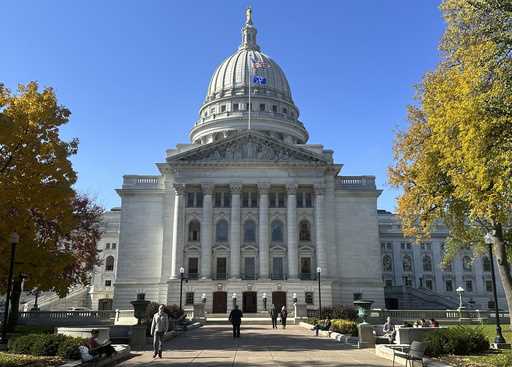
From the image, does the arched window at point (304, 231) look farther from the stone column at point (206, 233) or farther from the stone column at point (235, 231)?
the stone column at point (206, 233)

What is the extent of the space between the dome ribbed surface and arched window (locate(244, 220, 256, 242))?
37113 millimetres

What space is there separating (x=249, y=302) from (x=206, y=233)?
10.3 meters

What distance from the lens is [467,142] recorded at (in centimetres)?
1923

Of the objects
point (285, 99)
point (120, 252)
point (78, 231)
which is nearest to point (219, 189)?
point (120, 252)

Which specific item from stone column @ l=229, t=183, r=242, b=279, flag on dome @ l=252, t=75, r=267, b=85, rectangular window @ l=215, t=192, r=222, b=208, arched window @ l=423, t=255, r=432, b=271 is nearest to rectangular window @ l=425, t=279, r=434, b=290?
arched window @ l=423, t=255, r=432, b=271

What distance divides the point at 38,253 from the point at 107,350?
41.1ft

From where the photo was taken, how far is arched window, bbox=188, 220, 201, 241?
216 feet

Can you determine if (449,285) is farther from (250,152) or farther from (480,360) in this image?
(480,360)

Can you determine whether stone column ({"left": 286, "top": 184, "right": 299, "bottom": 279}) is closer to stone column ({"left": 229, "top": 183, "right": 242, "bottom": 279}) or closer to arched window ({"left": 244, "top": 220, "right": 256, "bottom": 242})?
arched window ({"left": 244, "top": 220, "right": 256, "bottom": 242})

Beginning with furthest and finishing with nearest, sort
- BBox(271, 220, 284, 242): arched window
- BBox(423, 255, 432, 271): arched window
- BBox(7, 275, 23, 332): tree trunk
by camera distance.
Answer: BBox(423, 255, 432, 271): arched window < BBox(271, 220, 284, 242): arched window < BBox(7, 275, 23, 332): tree trunk

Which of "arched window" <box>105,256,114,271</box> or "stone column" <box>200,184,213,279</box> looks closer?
"stone column" <box>200,184,213,279</box>

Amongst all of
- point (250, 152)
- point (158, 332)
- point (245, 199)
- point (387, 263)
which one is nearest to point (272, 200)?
point (245, 199)

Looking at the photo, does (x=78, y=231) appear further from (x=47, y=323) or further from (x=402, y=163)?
(x=402, y=163)

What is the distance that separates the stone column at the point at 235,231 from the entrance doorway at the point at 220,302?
2.67 metres
